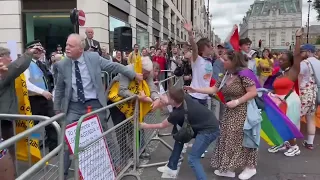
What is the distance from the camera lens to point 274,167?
5281mm

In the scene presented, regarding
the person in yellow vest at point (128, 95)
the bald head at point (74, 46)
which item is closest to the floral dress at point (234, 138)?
the person in yellow vest at point (128, 95)

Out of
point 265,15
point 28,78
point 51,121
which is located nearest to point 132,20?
point 28,78

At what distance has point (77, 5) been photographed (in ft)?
45.7

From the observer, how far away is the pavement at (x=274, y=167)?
16.0ft

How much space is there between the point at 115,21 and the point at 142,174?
12.0 m

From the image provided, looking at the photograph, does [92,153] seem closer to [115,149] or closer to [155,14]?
[115,149]

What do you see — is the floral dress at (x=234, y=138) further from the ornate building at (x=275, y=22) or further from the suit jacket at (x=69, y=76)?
the ornate building at (x=275, y=22)

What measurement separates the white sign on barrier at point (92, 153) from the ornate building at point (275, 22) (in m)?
139

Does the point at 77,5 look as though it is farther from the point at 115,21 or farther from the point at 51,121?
the point at 51,121

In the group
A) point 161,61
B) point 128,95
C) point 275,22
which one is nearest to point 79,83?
point 128,95

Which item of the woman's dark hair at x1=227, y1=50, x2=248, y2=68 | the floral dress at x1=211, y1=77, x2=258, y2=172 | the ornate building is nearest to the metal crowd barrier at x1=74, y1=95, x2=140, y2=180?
the floral dress at x1=211, y1=77, x2=258, y2=172

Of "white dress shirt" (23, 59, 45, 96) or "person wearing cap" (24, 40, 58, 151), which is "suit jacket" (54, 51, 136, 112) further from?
"white dress shirt" (23, 59, 45, 96)

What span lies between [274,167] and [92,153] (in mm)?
3027

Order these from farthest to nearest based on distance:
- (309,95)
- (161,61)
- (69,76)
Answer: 1. (161,61)
2. (309,95)
3. (69,76)
